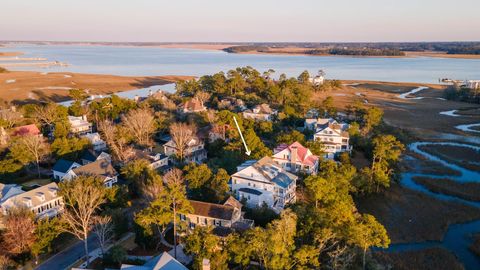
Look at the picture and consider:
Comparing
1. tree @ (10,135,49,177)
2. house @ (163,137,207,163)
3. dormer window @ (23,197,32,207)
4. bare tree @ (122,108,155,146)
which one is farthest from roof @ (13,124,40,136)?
dormer window @ (23,197,32,207)

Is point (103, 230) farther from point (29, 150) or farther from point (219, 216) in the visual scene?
point (29, 150)

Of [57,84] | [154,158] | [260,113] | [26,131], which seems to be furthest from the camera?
[57,84]

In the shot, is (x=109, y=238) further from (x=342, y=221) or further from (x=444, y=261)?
(x=444, y=261)

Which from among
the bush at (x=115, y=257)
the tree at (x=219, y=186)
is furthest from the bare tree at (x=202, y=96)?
the bush at (x=115, y=257)

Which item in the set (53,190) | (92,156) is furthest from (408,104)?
(53,190)

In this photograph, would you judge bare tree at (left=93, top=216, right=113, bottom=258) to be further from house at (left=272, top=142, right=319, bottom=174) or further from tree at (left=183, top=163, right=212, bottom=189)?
house at (left=272, top=142, right=319, bottom=174)

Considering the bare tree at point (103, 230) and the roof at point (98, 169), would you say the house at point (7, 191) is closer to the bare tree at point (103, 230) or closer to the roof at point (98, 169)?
the roof at point (98, 169)
